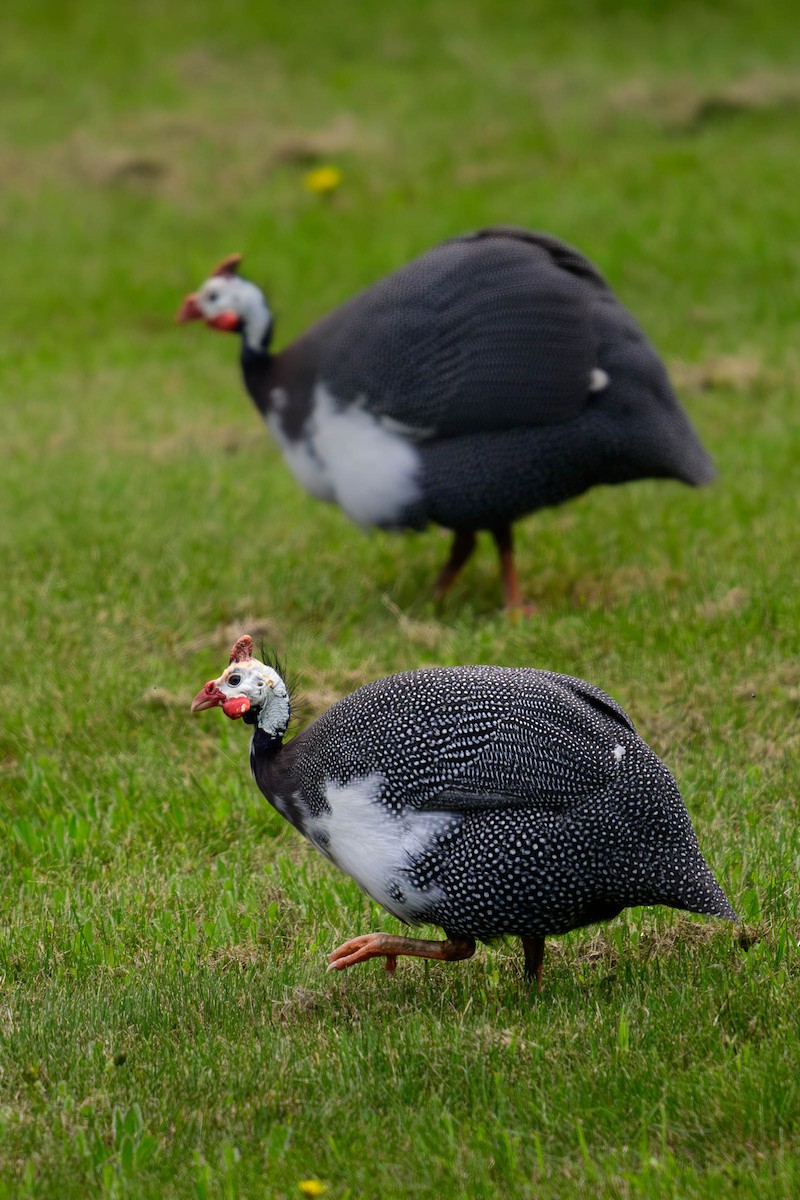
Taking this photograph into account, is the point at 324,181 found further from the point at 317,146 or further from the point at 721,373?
the point at 721,373

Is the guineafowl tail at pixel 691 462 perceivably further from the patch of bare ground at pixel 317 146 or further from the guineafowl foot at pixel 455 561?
the patch of bare ground at pixel 317 146

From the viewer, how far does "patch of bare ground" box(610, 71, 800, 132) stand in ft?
37.7

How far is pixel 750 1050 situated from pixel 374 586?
3.29m

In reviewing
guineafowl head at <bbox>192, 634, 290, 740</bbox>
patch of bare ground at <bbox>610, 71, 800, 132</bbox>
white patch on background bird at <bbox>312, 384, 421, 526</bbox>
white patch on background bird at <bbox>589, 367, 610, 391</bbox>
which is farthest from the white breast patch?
patch of bare ground at <bbox>610, 71, 800, 132</bbox>

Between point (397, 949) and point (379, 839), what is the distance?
265mm

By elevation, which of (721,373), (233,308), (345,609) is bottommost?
(721,373)

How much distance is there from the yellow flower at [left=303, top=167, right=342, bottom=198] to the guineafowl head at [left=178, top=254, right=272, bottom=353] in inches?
206

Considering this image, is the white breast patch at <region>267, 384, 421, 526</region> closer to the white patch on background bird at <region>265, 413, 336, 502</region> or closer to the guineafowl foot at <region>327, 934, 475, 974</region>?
the white patch on background bird at <region>265, 413, 336, 502</region>

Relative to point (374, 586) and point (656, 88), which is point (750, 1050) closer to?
point (374, 586)

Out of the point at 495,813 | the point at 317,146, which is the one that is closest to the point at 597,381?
the point at 495,813

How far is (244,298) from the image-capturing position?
5.93 meters

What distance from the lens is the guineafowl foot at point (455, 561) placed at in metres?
5.77

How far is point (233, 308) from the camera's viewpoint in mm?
5945

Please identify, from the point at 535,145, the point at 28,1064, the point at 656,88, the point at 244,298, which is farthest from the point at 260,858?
the point at 656,88
